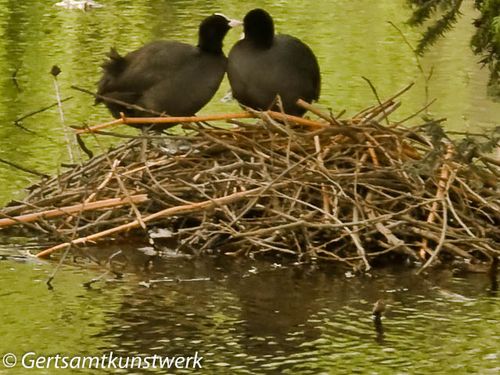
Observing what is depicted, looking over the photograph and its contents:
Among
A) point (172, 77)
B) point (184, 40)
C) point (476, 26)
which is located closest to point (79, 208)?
point (172, 77)

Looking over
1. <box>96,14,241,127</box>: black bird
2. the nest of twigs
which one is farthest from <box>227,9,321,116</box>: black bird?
the nest of twigs

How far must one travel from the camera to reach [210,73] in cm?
967

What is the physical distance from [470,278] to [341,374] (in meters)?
1.84

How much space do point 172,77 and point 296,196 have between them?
54.6 inches

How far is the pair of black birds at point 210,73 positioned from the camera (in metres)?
9.65

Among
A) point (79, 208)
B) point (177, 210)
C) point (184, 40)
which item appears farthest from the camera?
point (184, 40)

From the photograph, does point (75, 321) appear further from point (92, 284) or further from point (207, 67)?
point (207, 67)

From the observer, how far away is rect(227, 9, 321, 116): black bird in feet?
31.7

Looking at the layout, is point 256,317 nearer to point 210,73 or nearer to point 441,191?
point 441,191

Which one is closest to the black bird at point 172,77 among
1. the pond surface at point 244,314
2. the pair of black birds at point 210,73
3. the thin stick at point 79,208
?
the pair of black birds at point 210,73

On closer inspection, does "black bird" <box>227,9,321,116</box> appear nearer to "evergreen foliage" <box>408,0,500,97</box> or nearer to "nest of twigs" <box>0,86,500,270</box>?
"nest of twigs" <box>0,86,500,270</box>

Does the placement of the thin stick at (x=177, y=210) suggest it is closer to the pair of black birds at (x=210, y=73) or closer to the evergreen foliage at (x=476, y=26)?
the pair of black birds at (x=210, y=73)

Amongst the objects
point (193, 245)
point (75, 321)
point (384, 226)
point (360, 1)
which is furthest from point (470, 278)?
point (360, 1)

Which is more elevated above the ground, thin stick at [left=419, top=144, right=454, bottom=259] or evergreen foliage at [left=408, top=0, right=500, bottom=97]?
evergreen foliage at [left=408, top=0, right=500, bottom=97]
